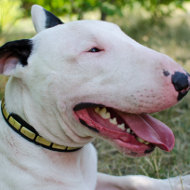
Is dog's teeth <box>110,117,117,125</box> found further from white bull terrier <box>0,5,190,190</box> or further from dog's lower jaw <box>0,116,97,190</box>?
dog's lower jaw <box>0,116,97,190</box>

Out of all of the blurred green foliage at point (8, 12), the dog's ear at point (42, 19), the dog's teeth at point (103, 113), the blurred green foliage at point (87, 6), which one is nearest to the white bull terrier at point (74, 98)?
the dog's teeth at point (103, 113)

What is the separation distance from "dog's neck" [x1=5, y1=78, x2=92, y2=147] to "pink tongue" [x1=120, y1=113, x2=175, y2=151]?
32cm

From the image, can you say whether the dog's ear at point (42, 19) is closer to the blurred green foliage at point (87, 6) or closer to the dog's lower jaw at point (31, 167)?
the dog's lower jaw at point (31, 167)

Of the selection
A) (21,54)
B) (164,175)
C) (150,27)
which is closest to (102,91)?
(21,54)

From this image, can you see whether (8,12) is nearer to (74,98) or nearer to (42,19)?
(42,19)

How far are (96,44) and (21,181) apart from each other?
2.72ft

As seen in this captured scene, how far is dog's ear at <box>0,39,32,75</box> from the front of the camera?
6.19ft

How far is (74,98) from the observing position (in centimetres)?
181

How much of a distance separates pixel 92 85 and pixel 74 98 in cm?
12

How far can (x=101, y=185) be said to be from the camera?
8.15 feet

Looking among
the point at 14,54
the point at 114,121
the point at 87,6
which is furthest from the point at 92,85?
the point at 87,6

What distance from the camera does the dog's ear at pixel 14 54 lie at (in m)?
1.89

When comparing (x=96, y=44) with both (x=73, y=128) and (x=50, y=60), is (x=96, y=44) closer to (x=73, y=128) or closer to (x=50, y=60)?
(x=50, y=60)

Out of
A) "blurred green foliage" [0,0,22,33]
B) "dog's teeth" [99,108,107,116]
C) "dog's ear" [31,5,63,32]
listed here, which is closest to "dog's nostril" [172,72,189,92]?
"dog's teeth" [99,108,107,116]
